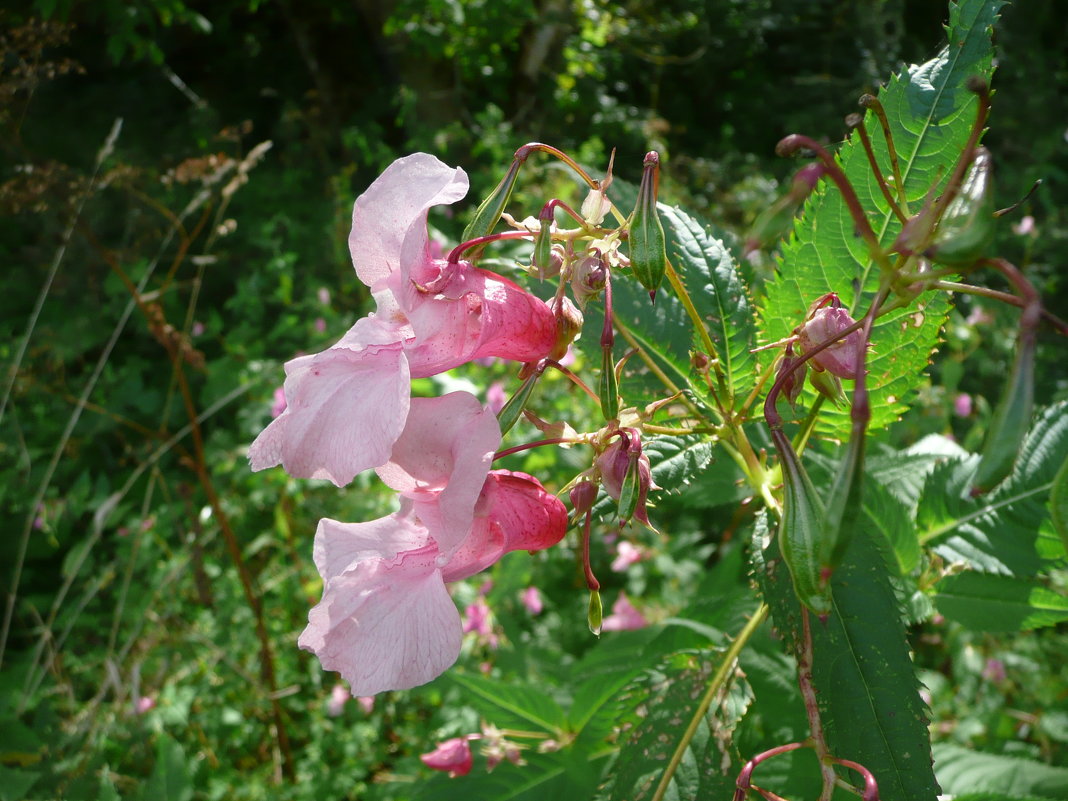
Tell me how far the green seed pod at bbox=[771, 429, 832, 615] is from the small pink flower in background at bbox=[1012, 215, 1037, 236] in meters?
2.53

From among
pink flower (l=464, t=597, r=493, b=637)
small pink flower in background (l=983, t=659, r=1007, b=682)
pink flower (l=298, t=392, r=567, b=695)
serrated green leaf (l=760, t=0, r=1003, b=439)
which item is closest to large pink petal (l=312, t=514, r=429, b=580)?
pink flower (l=298, t=392, r=567, b=695)

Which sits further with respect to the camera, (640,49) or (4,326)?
(640,49)

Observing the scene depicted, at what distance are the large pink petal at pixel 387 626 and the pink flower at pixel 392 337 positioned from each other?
4.0 inches

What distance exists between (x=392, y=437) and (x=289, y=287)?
2683 mm

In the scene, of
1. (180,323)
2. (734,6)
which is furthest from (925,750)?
(734,6)

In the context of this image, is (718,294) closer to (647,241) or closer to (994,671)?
(647,241)

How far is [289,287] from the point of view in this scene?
9.88 ft

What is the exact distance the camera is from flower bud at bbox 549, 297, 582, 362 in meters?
0.61

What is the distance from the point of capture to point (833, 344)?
1.84ft

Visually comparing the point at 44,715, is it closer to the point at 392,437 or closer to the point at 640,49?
the point at 392,437

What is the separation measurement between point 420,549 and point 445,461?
0.26 feet

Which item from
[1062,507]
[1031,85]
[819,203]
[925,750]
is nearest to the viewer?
[1062,507]

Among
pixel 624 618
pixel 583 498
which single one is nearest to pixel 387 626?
pixel 583 498

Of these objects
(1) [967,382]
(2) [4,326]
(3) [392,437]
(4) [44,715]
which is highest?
(3) [392,437]
